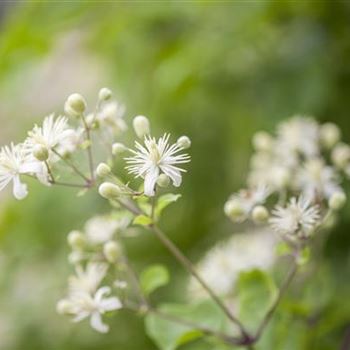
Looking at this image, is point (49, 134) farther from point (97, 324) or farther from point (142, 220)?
point (97, 324)

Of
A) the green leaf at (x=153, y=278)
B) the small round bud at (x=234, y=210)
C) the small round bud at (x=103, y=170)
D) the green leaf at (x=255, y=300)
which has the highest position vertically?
the green leaf at (x=153, y=278)

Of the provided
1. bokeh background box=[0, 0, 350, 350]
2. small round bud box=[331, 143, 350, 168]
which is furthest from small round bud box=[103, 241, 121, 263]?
bokeh background box=[0, 0, 350, 350]

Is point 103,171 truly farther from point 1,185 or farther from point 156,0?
point 156,0

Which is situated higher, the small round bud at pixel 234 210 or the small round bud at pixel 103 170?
the small round bud at pixel 103 170

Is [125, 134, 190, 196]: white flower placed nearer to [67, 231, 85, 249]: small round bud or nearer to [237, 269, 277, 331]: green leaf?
[67, 231, 85, 249]: small round bud

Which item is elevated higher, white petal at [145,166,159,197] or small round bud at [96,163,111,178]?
small round bud at [96,163,111,178]

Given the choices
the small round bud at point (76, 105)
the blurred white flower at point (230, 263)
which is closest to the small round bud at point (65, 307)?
the small round bud at point (76, 105)

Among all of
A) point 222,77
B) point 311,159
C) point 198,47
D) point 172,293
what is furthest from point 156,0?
point 172,293

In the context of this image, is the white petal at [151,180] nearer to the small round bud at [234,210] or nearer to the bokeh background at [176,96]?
the small round bud at [234,210]
